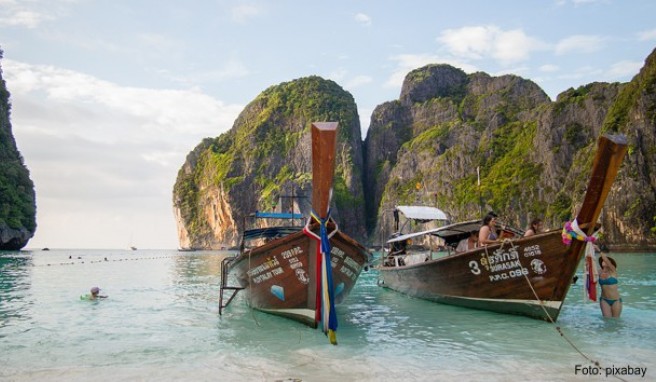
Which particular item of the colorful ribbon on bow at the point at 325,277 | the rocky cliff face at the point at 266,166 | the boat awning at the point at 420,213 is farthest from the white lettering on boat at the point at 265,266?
the rocky cliff face at the point at 266,166

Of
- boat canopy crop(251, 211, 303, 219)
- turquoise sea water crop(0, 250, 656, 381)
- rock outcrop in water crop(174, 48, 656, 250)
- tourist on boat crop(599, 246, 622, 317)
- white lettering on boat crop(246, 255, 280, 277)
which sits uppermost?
rock outcrop in water crop(174, 48, 656, 250)

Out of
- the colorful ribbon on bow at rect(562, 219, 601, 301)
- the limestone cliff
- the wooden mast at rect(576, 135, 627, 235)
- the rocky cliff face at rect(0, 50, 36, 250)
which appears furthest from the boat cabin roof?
the rocky cliff face at rect(0, 50, 36, 250)

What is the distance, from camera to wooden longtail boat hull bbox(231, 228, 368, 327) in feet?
33.3

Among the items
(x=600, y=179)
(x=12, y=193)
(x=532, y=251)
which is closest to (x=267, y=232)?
(x=532, y=251)

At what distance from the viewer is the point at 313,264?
1002cm

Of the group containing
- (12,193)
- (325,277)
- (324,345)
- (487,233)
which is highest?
(12,193)

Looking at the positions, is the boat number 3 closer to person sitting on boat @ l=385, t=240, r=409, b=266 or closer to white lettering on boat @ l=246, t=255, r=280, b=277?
white lettering on boat @ l=246, t=255, r=280, b=277

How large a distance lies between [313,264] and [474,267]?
446cm

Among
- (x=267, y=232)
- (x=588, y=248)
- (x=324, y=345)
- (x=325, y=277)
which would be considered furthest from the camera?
(x=267, y=232)

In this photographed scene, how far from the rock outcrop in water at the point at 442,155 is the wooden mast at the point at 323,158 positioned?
63.5 m

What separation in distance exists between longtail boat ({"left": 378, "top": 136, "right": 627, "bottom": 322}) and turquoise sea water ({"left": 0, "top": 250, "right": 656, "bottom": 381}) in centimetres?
41

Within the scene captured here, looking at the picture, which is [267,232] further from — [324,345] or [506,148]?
[506,148]

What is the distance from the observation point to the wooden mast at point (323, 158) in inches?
316

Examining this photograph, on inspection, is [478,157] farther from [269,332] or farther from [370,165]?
[269,332]
